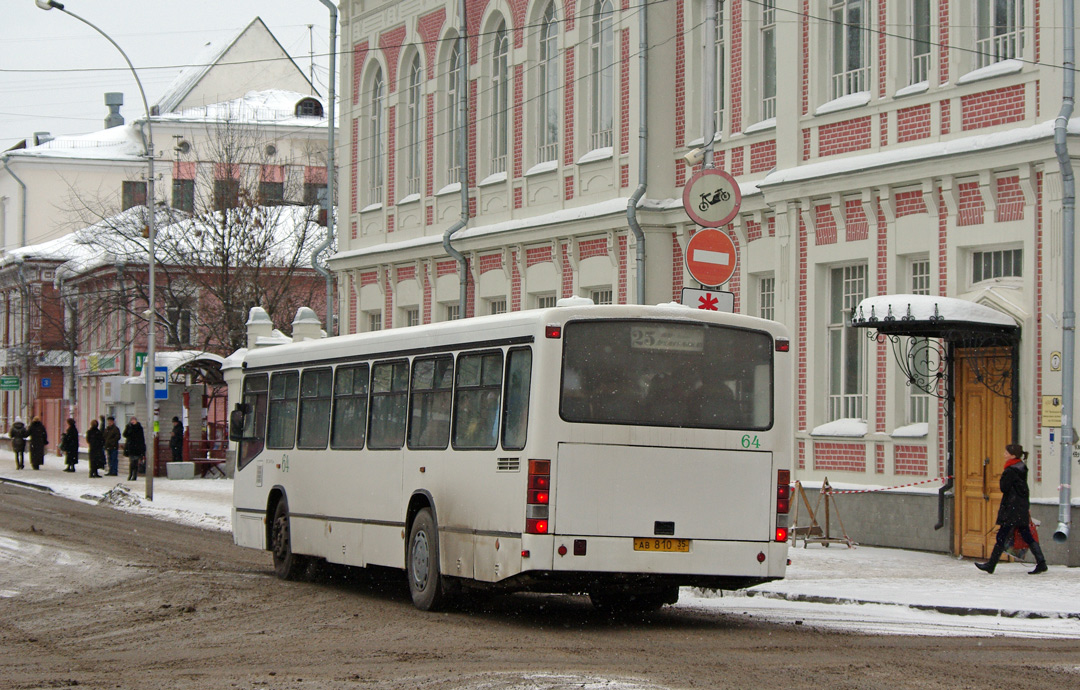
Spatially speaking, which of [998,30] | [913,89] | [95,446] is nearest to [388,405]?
[913,89]

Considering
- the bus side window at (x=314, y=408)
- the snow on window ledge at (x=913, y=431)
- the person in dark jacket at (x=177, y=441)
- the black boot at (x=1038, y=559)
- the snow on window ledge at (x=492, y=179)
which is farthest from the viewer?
the person in dark jacket at (x=177, y=441)

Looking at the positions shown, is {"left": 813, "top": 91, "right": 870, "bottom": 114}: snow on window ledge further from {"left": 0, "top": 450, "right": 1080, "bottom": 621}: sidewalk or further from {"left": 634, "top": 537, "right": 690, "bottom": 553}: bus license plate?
{"left": 634, "top": 537, "right": 690, "bottom": 553}: bus license plate

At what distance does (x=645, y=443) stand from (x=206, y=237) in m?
41.0

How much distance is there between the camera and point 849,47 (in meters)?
23.1

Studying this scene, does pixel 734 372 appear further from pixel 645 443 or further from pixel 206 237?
pixel 206 237

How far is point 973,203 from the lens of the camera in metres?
20.7

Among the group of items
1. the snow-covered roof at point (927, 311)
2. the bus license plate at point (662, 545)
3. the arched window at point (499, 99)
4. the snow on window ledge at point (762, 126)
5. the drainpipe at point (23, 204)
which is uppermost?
the drainpipe at point (23, 204)

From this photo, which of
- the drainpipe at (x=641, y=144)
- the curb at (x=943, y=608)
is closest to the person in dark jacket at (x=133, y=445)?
the drainpipe at (x=641, y=144)

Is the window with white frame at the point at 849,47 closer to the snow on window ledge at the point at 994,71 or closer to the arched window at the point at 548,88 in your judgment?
the snow on window ledge at the point at 994,71

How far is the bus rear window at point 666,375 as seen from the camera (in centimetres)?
1352

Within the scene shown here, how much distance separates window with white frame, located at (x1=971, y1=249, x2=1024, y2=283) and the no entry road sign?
4.70 meters

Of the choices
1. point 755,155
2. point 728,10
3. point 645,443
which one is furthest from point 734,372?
point 728,10

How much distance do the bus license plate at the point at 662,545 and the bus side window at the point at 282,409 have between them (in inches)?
248

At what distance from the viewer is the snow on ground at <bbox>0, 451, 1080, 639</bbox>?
1403 cm
